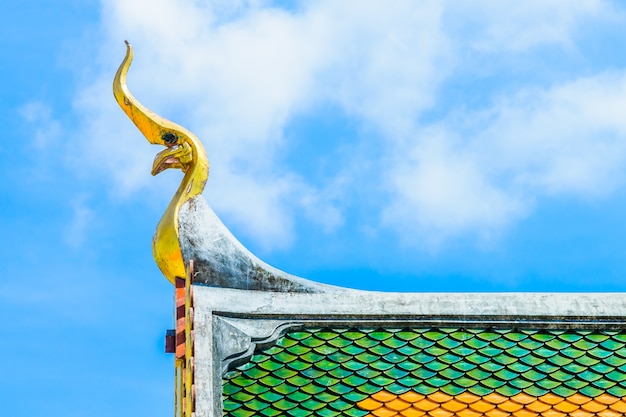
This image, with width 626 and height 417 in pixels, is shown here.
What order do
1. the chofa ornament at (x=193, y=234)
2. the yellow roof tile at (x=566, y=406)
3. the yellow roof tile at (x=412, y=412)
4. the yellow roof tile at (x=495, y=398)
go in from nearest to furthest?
the yellow roof tile at (x=412, y=412)
the yellow roof tile at (x=566, y=406)
the yellow roof tile at (x=495, y=398)
the chofa ornament at (x=193, y=234)

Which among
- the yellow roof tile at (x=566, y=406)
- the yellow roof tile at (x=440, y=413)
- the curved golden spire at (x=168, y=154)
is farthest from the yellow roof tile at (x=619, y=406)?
the curved golden spire at (x=168, y=154)

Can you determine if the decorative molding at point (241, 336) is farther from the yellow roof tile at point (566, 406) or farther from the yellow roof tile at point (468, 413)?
the yellow roof tile at point (566, 406)

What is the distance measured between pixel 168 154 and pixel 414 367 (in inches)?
120

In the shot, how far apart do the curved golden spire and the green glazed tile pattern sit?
142 cm

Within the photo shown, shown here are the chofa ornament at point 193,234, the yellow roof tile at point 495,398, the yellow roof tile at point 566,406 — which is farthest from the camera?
the chofa ornament at point 193,234

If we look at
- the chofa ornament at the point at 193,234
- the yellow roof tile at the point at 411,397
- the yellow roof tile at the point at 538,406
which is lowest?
the yellow roof tile at the point at 538,406

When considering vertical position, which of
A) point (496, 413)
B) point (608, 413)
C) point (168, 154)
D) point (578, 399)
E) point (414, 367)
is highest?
point (168, 154)

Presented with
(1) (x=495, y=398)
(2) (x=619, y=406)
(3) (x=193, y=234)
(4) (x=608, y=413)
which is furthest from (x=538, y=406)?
(3) (x=193, y=234)

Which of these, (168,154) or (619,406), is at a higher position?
(168,154)

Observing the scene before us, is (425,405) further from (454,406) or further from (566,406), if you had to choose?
(566,406)

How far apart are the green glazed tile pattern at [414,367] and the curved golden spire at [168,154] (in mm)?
1418

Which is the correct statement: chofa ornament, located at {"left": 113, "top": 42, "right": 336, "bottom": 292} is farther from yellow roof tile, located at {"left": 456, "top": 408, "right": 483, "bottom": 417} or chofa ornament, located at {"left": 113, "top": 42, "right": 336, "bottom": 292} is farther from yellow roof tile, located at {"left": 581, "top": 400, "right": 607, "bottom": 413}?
yellow roof tile, located at {"left": 581, "top": 400, "right": 607, "bottom": 413}

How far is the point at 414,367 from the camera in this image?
1367 centimetres

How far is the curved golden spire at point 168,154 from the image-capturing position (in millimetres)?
14291
